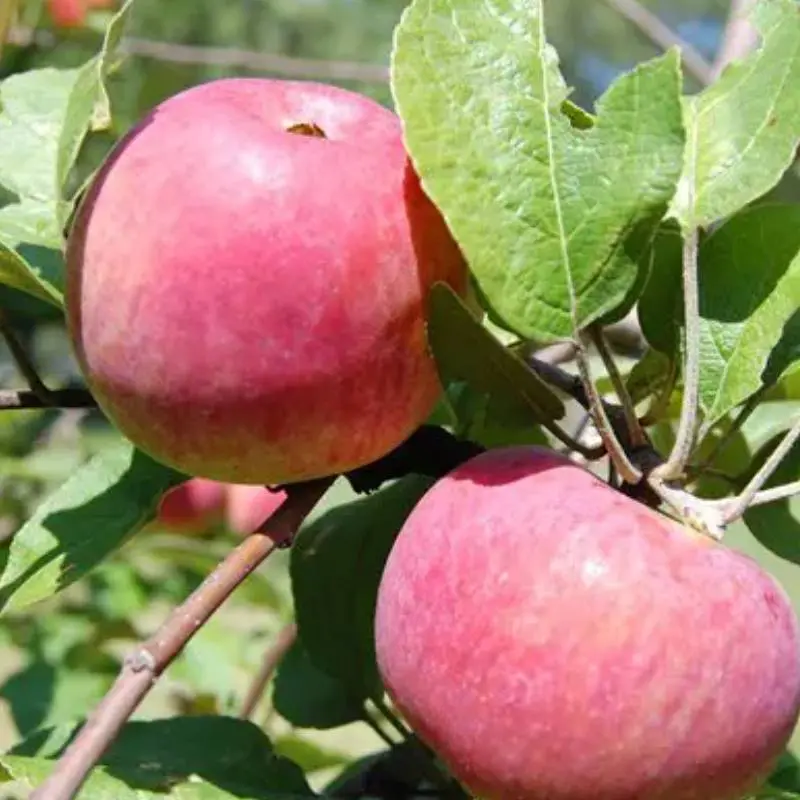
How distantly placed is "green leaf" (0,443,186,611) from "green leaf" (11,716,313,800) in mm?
85

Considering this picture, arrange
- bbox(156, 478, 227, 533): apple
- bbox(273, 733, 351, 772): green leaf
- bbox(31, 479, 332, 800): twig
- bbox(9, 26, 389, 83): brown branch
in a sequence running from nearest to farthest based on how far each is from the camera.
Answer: bbox(31, 479, 332, 800): twig < bbox(273, 733, 351, 772): green leaf < bbox(156, 478, 227, 533): apple < bbox(9, 26, 389, 83): brown branch

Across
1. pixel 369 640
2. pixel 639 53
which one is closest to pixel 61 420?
pixel 369 640

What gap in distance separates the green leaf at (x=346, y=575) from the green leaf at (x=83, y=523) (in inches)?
4.4

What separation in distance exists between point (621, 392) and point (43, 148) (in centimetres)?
37

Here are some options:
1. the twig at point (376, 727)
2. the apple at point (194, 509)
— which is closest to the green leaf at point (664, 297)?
the twig at point (376, 727)

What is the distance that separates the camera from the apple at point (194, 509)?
5.96 feet

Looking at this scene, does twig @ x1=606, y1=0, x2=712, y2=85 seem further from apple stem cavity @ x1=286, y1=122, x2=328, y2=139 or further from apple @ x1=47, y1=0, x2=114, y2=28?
apple stem cavity @ x1=286, y1=122, x2=328, y2=139

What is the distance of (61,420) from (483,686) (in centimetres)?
156

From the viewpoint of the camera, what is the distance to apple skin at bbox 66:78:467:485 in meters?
0.61

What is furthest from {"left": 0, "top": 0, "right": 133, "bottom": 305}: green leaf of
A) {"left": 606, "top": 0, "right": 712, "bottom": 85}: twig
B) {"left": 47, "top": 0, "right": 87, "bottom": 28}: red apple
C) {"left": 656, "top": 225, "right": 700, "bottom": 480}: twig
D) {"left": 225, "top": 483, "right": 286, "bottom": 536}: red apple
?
{"left": 47, "top": 0, "right": 87, "bottom": 28}: red apple

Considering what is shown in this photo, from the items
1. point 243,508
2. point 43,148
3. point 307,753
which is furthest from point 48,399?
point 243,508

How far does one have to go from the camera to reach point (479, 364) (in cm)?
64

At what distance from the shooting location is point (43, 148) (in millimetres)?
854

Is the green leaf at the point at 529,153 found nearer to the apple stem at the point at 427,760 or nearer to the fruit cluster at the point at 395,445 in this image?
the fruit cluster at the point at 395,445
